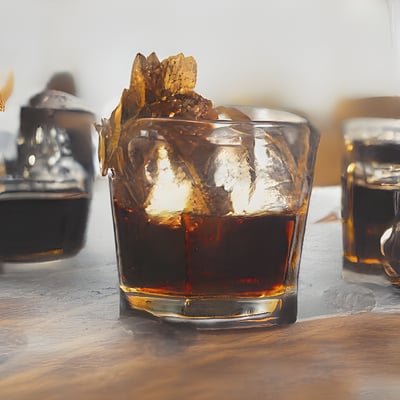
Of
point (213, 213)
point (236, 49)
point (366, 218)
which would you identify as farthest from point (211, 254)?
point (236, 49)

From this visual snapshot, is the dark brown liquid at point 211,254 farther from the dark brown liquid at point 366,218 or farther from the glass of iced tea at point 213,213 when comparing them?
the dark brown liquid at point 366,218

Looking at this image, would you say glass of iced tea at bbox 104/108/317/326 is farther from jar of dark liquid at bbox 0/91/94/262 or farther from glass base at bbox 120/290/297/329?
jar of dark liquid at bbox 0/91/94/262

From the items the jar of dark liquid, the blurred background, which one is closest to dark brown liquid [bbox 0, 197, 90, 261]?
the jar of dark liquid

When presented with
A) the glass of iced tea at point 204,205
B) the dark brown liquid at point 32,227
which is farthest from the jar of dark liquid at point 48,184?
the glass of iced tea at point 204,205

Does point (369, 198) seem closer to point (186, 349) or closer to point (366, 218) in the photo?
point (366, 218)

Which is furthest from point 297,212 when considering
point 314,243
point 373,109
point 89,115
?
point 373,109

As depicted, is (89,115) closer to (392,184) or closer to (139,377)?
(392,184)
